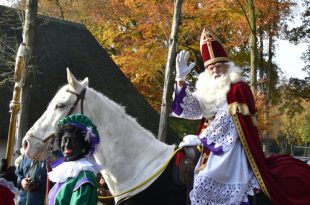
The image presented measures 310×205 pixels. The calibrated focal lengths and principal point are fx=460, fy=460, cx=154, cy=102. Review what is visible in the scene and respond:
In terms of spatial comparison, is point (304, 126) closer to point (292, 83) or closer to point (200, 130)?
point (292, 83)

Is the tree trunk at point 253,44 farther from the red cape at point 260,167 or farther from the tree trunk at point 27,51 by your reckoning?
the red cape at point 260,167

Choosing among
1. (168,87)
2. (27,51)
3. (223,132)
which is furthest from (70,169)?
(168,87)

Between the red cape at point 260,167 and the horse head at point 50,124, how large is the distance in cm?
165

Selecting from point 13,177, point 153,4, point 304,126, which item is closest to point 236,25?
point 153,4

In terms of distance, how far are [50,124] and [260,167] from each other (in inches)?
88.5

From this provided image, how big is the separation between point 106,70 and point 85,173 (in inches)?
641

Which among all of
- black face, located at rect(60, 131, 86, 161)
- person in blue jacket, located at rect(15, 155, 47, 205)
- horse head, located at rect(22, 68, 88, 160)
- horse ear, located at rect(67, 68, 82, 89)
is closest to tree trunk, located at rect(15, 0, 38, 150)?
person in blue jacket, located at rect(15, 155, 47, 205)

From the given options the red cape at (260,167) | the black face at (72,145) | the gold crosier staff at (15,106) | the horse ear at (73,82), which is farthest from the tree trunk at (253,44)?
the black face at (72,145)

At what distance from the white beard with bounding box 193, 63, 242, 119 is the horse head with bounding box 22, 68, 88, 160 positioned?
1327 mm

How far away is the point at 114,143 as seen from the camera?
4887 mm

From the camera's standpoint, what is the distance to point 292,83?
972 inches

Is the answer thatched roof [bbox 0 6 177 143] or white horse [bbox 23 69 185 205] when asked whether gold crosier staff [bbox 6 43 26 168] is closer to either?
white horse [bbox 23 69 185 205]

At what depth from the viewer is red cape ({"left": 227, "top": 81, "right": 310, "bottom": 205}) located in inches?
181

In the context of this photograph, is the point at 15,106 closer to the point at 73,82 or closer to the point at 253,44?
the point at 73,82
